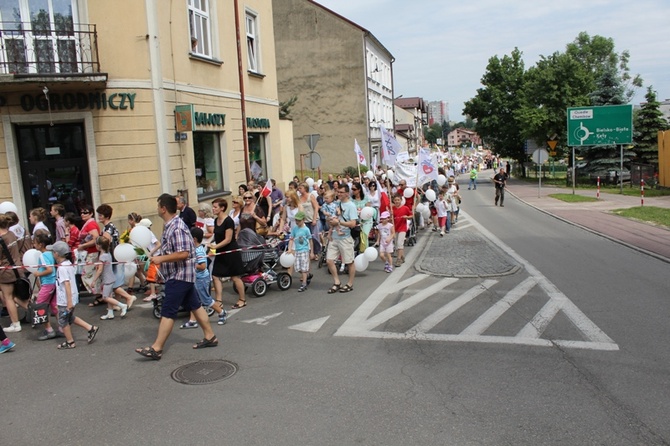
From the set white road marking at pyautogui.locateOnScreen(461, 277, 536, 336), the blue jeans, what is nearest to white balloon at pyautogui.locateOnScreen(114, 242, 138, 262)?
the blue jeans

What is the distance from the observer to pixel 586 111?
3244cm

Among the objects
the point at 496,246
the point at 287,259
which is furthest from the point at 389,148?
the point at 287,259

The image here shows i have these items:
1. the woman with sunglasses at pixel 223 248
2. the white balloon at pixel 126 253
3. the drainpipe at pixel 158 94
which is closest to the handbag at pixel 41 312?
the white balloon at pixel 126 253

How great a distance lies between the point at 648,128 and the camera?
121ft

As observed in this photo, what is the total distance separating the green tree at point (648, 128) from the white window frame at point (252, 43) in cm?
2832

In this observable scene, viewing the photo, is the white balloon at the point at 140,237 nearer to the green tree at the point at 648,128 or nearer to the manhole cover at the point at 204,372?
the manhole cover at the point at 204,372

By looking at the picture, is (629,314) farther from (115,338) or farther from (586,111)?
(586,111)

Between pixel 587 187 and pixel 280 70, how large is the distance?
2242 cm

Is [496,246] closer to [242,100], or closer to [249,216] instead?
[249,216]

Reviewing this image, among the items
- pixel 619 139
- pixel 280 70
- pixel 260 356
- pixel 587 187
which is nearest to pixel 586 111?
pixel 619 139

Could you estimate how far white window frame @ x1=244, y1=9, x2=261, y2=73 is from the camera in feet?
62.9

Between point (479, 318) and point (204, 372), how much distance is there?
3818mm

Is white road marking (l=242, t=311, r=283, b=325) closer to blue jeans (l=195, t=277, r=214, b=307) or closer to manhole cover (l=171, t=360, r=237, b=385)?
blue jeans (l=195, t=277, r=214, b=307)

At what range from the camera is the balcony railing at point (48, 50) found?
12.3 metres
